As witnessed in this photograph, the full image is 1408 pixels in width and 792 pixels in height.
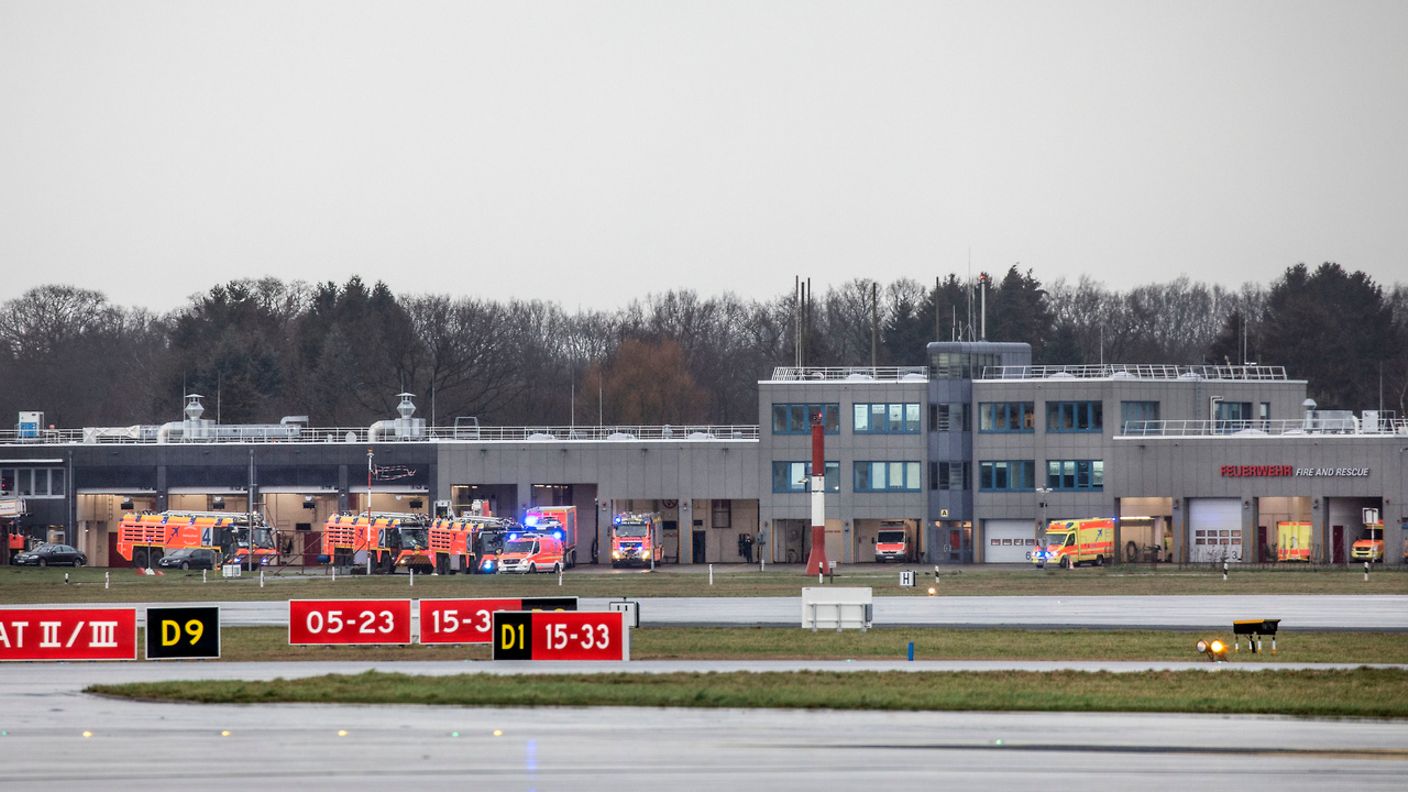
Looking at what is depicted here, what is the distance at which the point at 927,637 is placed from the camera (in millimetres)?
44375

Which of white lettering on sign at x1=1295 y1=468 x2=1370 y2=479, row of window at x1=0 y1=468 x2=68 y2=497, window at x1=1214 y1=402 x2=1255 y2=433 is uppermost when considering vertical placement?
window at x1=1214 y1=402 x2=1255 y2=433

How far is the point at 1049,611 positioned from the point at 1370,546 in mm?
45509

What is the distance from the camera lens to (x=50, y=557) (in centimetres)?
9656

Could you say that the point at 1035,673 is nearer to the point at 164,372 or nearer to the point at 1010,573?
the point at 1010,573

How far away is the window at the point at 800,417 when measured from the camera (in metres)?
102

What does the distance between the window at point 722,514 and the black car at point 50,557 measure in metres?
38.1

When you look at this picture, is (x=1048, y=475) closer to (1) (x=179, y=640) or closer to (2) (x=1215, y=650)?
(2) (x=1215, y=650)

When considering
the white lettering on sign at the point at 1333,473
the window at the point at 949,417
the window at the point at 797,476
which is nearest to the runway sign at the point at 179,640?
the window at the point at 797,476

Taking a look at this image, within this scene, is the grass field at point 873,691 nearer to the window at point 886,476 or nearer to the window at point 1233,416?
the window at point 886,476

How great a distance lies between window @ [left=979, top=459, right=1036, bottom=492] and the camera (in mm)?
100562

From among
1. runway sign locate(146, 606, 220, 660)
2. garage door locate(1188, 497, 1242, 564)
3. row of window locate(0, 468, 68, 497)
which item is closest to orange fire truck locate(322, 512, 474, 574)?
row of window locate(0, 468, 68, 497)

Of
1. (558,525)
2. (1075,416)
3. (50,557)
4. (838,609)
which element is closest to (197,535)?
(50,557)

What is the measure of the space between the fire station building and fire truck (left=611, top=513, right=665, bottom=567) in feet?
27.9

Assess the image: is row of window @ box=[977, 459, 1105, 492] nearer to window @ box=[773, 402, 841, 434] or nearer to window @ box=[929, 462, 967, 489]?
window @ box=[929, 462, 967, 489]
